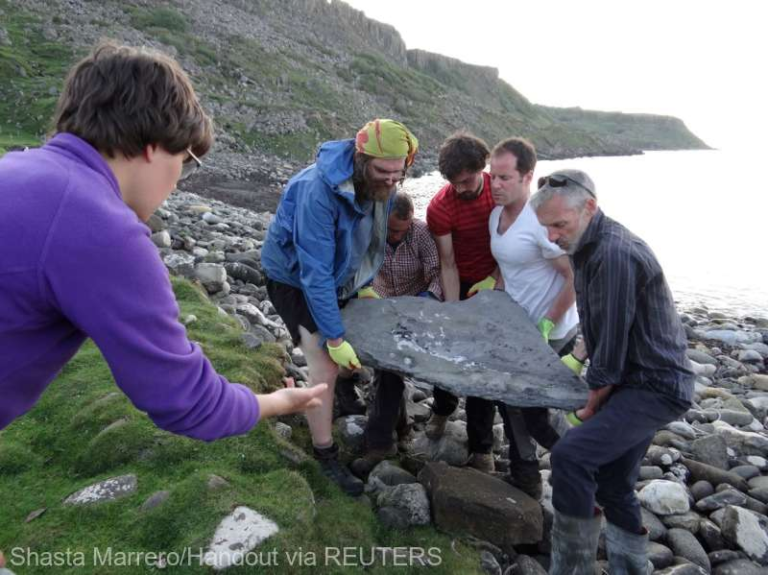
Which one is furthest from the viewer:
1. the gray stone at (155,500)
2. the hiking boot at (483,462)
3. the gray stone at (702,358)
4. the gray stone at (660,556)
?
the gray stone at (702,358)

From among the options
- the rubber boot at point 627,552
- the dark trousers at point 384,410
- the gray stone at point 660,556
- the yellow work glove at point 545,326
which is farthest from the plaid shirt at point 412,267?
the gray stone at point 660,556

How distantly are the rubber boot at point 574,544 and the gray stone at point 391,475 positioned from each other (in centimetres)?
126

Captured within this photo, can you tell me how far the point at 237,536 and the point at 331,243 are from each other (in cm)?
207

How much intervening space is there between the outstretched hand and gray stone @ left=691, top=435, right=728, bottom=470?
526 centimetres

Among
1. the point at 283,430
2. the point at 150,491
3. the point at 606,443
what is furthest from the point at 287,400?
the point at 283,430

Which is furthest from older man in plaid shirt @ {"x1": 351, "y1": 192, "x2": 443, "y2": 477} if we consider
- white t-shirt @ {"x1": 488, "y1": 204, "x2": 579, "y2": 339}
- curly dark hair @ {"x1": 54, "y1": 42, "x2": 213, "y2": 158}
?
curly dark hair @ {"x1": 54, "y1": 42, "x2": 213, "y2": 158}

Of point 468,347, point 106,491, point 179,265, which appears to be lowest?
point 106,491

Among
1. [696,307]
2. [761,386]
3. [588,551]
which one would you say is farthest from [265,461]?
[696,307]

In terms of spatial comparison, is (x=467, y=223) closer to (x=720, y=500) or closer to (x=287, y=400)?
(x=287, y=400)

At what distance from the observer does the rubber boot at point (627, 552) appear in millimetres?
4055

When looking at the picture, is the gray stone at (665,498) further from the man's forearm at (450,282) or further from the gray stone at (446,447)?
the man's forearm at (450,282)

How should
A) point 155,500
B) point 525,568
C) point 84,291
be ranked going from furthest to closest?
point 525,568 → point 155,500 → point 84,291

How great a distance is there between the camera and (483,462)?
5.30 m

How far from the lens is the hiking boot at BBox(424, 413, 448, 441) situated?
223 inches
